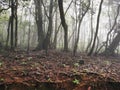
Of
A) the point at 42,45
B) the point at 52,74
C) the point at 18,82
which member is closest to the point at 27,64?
the point at 52,74

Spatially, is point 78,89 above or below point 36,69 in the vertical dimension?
below

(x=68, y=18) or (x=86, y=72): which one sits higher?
(x=68, y=18)

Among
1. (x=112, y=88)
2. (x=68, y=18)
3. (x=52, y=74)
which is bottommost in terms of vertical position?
(x=112, y=88)

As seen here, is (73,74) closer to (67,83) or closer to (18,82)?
(67,83)

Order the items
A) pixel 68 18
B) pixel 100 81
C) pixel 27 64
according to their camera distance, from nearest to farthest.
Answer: pixel 100 81 < pixel 27 64 < pixel 68 18

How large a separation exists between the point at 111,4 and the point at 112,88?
2208 centimetres

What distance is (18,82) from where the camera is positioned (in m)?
9.54

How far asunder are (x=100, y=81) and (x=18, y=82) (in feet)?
11.8

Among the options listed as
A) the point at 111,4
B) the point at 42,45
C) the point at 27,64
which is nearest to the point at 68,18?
the point at 111,4

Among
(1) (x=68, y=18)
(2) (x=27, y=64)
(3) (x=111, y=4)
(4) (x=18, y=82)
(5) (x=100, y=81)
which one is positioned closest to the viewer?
(4) (x=18, y=82)

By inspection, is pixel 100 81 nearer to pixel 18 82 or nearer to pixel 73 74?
pixel 73 74

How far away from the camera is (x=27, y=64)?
12664 millimetres

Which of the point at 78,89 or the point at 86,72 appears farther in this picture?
the point at 86,72

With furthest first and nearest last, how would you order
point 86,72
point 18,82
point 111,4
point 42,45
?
1. point 111,4
2. point 42,45
3. point 86,72
4. point 18,82
